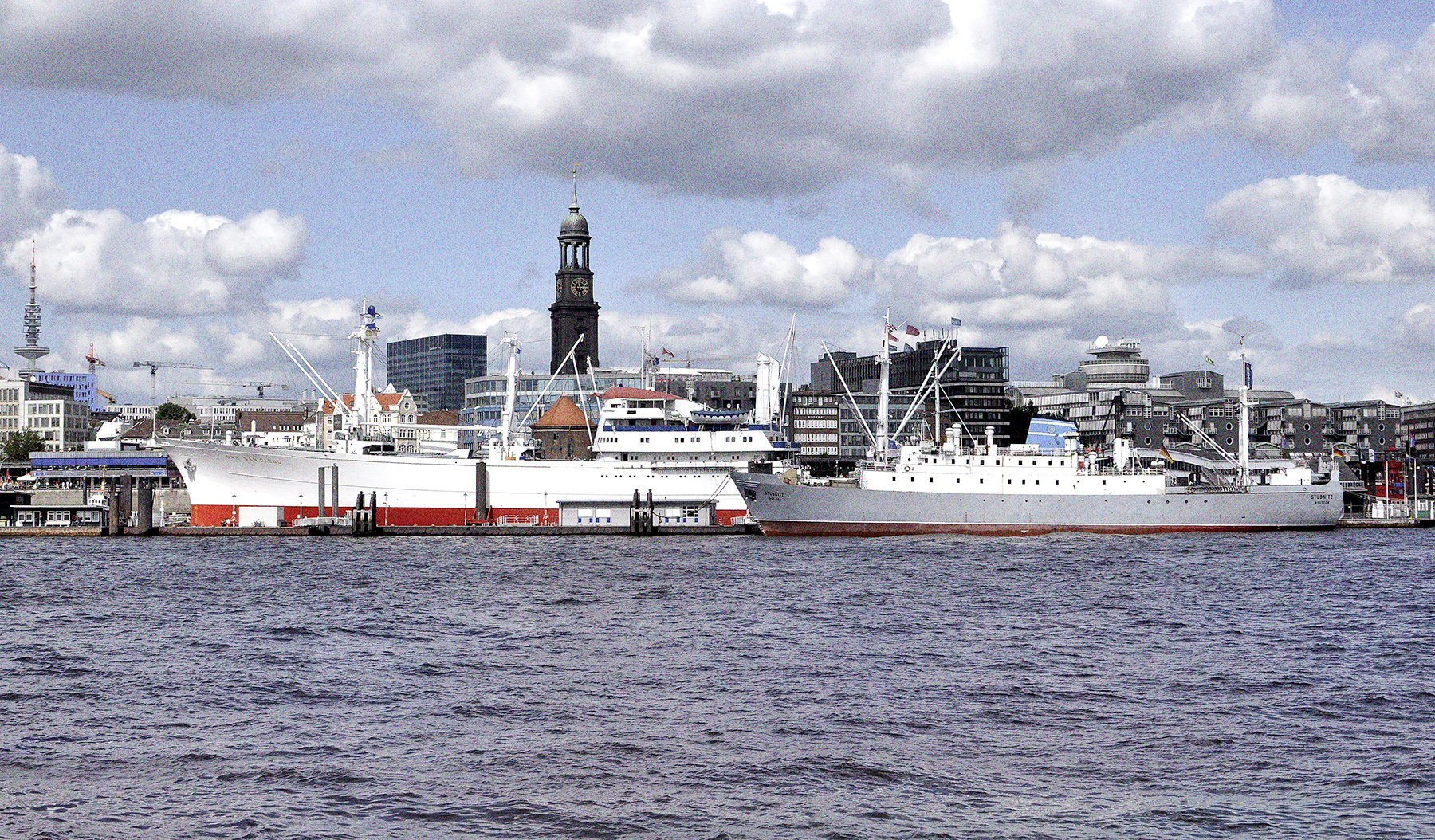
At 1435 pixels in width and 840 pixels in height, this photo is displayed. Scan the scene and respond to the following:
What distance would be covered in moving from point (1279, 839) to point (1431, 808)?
2.99 metres

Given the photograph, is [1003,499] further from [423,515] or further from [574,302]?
[574,302]

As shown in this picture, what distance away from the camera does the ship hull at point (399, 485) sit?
85.7 m

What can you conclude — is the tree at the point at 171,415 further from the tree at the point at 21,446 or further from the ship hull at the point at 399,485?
the ship hull at the point at 399,485

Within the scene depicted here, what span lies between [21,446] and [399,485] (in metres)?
72.4

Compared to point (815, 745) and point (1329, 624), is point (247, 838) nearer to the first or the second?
point (815, 745)

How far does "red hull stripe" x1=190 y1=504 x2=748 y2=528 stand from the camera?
282 feet

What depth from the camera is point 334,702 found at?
91.2ft

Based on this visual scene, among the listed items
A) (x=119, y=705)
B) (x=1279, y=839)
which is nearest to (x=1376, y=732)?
(x=1279, y=839)

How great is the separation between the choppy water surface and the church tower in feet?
407

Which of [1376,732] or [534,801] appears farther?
[1376,732]

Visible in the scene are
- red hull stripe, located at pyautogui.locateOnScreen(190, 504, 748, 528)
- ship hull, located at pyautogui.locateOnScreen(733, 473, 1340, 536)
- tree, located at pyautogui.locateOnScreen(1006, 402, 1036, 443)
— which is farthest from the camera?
tree, located at pyautogui.locateOnScreen(1006, 402, 1036, 443)

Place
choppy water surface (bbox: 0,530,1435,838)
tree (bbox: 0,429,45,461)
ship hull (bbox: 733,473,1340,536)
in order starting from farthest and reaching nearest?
tree (bbox: 0,429,45,461) → ship hull (bbox: 733,473,1340,536) → choppy water surface (bbox: 0,530,1435,838)

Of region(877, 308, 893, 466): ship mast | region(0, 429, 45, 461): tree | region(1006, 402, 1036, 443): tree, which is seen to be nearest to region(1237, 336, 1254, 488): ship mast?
region(877, 308, 893, 466): ship mast

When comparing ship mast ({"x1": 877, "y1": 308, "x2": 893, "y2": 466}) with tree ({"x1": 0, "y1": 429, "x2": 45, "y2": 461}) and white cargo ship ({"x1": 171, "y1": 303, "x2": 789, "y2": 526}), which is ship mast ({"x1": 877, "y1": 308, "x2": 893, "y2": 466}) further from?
tree ({"x1": 0, "y1": 429, "x2": 45, "y2": 461})
